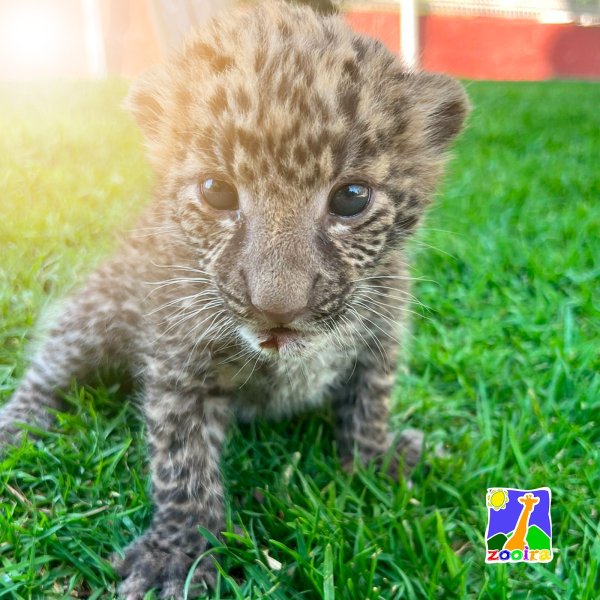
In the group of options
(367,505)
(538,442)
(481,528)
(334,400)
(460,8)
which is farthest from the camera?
(460,8)

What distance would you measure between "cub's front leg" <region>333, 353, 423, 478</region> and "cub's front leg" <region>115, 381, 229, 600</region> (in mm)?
561

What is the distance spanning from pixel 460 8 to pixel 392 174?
14.8ft

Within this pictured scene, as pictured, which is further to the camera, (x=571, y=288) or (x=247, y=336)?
(x=571, y=288)

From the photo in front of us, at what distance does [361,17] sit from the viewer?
317 cm

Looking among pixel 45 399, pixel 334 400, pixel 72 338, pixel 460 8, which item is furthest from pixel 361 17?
pixel 460 8

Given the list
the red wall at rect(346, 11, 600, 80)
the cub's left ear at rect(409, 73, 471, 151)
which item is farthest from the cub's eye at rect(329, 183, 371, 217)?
the red wall at rect(346, 11, 600, 80)

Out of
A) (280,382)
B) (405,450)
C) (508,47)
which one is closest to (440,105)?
(280,382)

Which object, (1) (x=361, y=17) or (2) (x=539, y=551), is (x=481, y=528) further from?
(1) (x=361, y=17)

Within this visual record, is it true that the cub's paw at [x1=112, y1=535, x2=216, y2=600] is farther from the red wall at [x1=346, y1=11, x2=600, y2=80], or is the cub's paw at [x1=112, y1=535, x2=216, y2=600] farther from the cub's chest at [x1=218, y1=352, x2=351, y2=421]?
the red wall at [x1=346, y1=11, x2=600, y2=80]

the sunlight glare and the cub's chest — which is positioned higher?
the sunlight glare

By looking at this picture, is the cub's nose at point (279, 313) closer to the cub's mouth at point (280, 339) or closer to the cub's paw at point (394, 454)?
the cub's mouth at point (280, 339)

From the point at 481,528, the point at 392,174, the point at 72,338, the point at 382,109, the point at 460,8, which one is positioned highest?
the point at 460,8

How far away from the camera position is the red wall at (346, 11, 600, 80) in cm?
593

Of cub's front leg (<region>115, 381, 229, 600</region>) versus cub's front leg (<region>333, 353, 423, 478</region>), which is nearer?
cub's front leg (<region>115, 381, 229, 600</region>)
